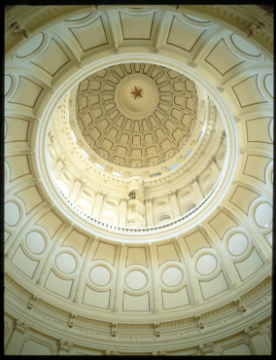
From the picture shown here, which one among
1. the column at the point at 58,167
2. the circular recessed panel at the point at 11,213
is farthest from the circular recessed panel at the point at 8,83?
the column at the point at 58,167

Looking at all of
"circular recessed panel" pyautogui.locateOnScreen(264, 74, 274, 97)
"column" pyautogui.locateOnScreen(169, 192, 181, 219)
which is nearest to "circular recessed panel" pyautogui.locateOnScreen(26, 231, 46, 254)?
"column" pyautogui.locateOnScreen(169, 192, 181, 219)

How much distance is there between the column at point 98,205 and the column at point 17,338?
952cm

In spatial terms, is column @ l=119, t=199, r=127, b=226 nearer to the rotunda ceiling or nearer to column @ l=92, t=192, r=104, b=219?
the rotunda ceiling

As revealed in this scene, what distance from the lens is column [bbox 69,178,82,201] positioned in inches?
902

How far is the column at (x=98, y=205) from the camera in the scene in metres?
23.4

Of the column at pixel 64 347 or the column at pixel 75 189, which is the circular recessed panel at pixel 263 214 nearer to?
the column at pixel 64 347

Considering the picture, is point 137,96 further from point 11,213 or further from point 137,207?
point 11,213

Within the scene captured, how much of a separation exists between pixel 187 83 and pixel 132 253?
15605 mm

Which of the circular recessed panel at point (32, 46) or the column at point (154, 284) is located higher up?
the circular recessed panel at point (32, 46)

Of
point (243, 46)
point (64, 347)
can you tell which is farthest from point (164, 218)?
point (243, 46)

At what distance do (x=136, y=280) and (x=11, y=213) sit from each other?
9.16 m

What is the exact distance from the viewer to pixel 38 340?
15.5 metres

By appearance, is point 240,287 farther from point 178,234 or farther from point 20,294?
point 20,294

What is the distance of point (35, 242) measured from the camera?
19031 millimetres
